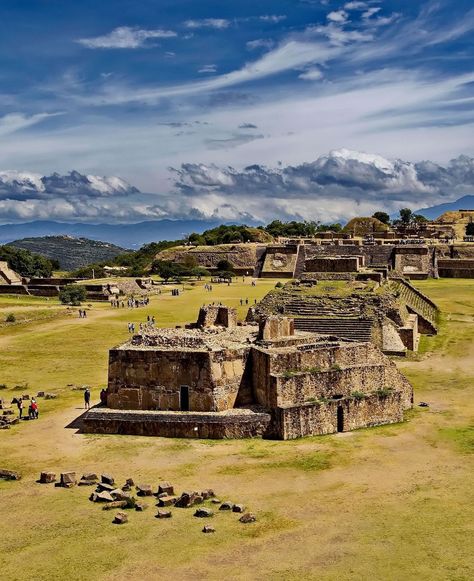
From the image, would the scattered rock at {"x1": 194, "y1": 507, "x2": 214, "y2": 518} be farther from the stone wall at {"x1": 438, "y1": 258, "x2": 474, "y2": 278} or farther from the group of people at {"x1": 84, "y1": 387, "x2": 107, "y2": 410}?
the stone wall at {"x1": 438, "y1": 258, "x2": 474, "y2": 278}

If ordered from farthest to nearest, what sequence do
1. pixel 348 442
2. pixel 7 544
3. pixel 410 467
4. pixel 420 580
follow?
pixel 348 442
pixel 410 467
pixel 7 544
pixel 420 580

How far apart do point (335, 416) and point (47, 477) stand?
740 cm

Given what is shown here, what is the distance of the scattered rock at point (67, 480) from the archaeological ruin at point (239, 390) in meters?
3.56

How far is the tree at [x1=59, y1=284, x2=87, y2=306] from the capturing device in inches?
2068

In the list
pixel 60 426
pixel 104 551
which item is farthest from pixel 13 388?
pixel 104 551

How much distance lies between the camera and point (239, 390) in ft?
61.2

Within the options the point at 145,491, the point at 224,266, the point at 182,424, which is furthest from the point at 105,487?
the point at 224,266

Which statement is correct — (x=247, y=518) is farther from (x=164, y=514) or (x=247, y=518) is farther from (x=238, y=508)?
(x=164, y=514)

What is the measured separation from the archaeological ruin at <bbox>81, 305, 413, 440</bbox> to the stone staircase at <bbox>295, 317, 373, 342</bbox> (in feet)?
36.7

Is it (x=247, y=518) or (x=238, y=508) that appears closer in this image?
(x=247, y=518)

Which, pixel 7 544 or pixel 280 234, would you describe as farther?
pixel 280 234

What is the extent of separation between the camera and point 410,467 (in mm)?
15148

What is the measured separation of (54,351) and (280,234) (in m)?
91.3

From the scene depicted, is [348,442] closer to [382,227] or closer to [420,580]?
[420,580]
